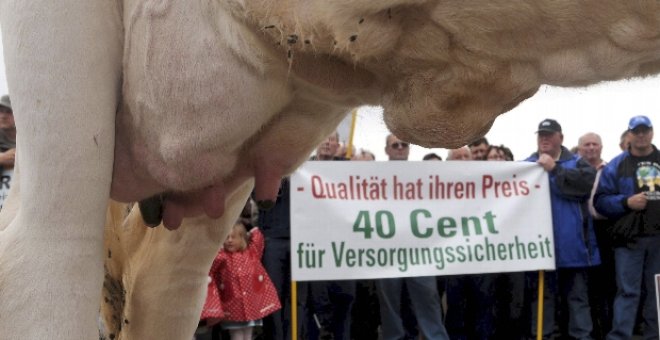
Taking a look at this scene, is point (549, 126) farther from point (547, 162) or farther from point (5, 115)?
point (5, 115)

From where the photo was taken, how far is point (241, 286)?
4.77m

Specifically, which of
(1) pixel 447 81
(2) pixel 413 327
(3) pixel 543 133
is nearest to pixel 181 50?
(1) pixel 447 81

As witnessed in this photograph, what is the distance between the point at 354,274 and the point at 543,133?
1631 mm

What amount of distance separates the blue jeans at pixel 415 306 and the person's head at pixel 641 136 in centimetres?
166

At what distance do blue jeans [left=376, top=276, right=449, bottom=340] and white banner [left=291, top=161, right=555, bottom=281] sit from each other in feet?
0.33

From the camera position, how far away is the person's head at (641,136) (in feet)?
18.4

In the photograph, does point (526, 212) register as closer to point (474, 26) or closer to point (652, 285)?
point (652, 285)

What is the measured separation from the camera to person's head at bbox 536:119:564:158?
18.4 feet

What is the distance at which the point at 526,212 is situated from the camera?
5.54 metres

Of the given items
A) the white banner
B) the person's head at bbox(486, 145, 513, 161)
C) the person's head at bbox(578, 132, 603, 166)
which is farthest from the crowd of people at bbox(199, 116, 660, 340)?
the person's head at bbox(578, 132, 603, 166)

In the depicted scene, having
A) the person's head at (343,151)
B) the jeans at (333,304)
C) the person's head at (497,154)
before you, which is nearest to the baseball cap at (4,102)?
the jeans at (333,304)

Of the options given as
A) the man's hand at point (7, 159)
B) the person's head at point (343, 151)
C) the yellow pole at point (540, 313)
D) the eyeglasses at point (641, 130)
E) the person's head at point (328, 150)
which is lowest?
the yellow pole at point (540, 313)

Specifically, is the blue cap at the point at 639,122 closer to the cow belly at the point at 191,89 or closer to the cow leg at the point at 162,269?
the cow leg at the point at 162,269

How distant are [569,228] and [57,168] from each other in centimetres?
466
